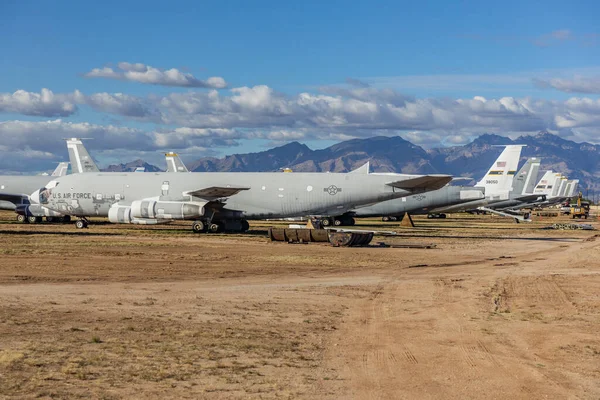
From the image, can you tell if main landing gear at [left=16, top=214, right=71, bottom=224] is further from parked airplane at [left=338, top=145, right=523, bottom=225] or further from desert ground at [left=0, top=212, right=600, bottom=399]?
desert ground at [left=0, top=212, right=600, bottom=399]

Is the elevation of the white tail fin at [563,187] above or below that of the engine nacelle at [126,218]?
above

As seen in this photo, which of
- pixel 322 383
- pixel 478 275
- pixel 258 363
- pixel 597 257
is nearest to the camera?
pixel 322 383

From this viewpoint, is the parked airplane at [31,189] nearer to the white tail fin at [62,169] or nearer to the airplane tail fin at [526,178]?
the white tail fin at [62,169]

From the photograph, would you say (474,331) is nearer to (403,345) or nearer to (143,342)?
(403,345)

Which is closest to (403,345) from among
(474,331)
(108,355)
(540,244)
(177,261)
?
(474,331)

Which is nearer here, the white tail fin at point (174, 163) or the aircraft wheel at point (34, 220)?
the aircraft wheel at point (34, 220)

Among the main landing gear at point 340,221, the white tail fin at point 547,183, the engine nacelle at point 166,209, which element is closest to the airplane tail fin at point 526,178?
the main landing gear at point 340,221

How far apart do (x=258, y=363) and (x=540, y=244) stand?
3667cm

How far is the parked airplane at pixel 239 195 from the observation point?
47156 mm

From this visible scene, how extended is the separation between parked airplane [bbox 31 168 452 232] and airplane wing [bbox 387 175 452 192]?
0.21 ft

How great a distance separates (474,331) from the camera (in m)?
15.0

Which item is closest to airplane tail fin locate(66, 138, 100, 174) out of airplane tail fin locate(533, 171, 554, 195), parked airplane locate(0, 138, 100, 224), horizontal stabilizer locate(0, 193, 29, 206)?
parked airplane locate(0, 138, 100, 224)

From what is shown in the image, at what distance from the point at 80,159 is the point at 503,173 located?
43161mm

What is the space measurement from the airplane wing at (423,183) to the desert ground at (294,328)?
14.1 meters
